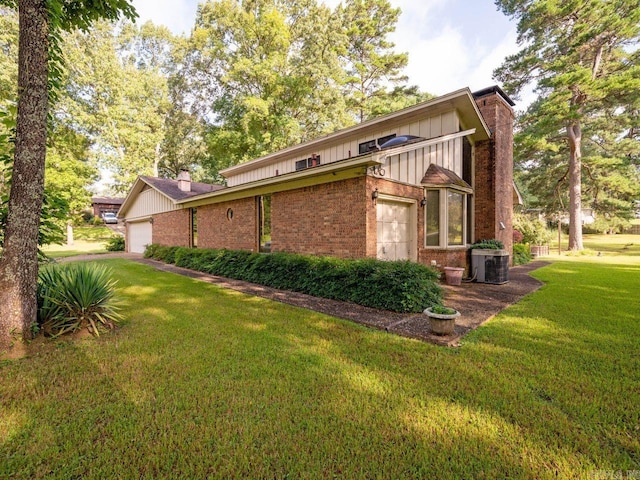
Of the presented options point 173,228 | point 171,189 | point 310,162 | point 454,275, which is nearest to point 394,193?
point 454,275

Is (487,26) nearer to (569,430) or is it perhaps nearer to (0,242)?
(569,430)

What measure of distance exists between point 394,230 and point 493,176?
5091 millimetres

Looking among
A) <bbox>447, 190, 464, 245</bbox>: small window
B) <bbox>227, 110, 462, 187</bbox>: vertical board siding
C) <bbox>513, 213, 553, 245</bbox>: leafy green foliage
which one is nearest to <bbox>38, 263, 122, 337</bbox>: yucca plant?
<bbox>227, 110, 462, 187</bbox>: vertical board siding

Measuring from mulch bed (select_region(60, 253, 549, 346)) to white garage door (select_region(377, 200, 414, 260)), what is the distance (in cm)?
171

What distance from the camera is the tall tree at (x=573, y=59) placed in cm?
1595

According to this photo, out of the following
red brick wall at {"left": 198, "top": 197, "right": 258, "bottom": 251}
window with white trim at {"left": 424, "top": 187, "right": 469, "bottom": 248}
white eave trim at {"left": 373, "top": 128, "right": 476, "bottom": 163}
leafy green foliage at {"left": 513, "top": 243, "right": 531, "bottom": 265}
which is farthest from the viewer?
leafy green foliage at {"left": 513, "top": 243, "right": 531, "bottom": 265}

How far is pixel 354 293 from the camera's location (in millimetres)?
6414

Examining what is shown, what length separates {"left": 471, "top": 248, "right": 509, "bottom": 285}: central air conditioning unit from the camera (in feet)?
29.2

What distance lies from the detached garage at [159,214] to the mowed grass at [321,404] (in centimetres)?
1096

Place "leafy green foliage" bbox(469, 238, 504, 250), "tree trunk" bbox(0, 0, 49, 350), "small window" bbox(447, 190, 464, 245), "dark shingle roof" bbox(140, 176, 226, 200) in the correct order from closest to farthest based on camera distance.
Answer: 1. "tree trunk" bbox(0, 0, 49, 350)
2. "small window" bbox(447, 190, 464, 245)
3. "leafy green foliage" bbox(469, 238, 504, 250)
4. "dark shingle roof" bbox(140, 176, 226, 200)

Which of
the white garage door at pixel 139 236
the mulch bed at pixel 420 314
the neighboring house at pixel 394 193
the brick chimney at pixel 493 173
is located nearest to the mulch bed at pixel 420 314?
the mulch bed at pixel 420 314

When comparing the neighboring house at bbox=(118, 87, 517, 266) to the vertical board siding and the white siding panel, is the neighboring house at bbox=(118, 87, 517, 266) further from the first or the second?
the white siding panel

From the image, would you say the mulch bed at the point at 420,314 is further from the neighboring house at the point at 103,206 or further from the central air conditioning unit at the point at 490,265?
the neighboring house at the point at 103,206

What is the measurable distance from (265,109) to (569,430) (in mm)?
22152
